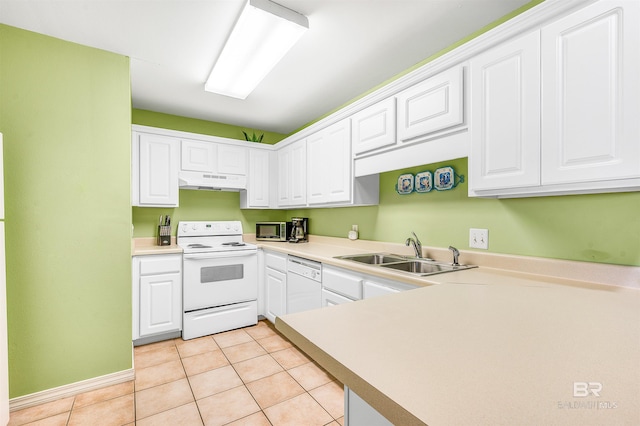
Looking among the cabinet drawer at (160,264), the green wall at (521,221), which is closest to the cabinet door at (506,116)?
the green wall at (521,221)

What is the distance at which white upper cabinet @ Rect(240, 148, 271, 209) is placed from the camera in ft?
12.3

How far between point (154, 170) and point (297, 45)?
6.53 feet

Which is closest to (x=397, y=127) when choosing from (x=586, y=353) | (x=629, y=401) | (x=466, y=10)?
(x=466, y=10)

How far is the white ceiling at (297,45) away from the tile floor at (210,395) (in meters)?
2.40

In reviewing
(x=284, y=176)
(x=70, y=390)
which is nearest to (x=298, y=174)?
(x=284, y=176)

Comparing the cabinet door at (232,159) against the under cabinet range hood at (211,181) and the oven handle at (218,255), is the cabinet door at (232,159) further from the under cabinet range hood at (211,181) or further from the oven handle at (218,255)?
the oven handle at (218,255)

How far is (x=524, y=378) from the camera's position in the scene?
0.54m

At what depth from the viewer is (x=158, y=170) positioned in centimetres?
311

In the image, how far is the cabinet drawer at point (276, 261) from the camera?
2980 mm

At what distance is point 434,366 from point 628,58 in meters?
1.42

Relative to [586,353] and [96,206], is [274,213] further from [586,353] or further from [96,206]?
[586,353]

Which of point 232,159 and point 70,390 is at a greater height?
point 232,159

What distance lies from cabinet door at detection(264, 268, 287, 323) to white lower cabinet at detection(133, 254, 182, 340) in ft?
2.85

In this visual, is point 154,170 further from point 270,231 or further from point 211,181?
point 270,231
